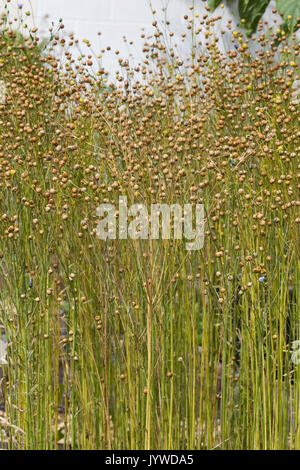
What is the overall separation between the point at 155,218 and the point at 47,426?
26.9 inches

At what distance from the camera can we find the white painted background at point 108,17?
3912 millimetres

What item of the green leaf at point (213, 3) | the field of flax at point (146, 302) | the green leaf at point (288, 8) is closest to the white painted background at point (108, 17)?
the green leaf at point (213, 3)

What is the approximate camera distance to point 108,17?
3.95 m

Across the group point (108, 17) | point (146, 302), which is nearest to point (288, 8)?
point (108, 17)

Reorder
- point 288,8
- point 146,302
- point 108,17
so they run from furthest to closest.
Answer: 1. point 108,17
2. point 288,8
3. point 146,302

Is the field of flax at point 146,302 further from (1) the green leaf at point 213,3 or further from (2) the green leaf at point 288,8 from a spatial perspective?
(1) the green leaf at point 213,3

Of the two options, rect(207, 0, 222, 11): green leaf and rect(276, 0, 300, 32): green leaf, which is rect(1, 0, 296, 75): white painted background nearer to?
rect(207, 0, 222, 11): green leaf

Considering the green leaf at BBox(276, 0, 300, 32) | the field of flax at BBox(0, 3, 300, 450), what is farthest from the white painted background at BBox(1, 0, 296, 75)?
the field of flax at BBox(0, 3, 300, 450)

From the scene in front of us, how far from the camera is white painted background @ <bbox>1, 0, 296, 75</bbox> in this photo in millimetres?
3912

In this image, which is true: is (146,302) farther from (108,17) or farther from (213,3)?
(213,3)

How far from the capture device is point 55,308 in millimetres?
1926

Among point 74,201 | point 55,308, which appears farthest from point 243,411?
point 74,201

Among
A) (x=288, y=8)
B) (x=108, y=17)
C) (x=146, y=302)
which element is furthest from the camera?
(x=108, y=17)
